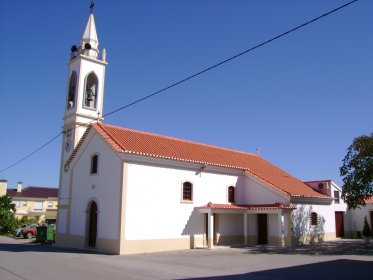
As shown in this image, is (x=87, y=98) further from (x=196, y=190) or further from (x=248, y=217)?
(x=248, y=217)

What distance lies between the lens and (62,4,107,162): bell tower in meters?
27.4

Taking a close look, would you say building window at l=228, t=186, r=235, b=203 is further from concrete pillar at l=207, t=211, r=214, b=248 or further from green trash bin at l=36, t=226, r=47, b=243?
green trash bin at l=36, t=226, r=47, b=243

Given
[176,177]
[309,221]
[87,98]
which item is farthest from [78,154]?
[309,221]

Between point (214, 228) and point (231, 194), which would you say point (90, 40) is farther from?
point (214, 228)

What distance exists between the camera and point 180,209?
24125 millimetres

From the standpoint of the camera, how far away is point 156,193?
2288 centimetres

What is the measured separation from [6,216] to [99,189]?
27.5 meters

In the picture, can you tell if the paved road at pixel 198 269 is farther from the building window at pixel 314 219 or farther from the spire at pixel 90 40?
the spire at pixel 90 40

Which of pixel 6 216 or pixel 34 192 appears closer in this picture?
pixel 6 216

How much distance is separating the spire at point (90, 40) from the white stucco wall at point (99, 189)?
7.73 meters

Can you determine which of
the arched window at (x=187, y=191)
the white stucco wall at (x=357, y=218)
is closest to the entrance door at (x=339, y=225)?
the white stucco wall at (x=357, y=218)

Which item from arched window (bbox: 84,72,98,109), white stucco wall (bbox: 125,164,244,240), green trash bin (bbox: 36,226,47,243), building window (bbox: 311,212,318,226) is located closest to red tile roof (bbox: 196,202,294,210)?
white stucco wall (bbox: 125,164,244,240)

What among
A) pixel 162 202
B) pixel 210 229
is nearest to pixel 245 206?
pixel 210 229

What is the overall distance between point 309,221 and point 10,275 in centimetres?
2209
